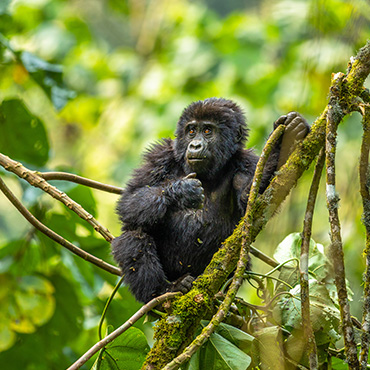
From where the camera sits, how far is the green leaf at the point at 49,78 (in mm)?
3930

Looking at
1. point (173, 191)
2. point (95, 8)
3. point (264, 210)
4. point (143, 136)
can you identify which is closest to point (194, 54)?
point (143, 136)

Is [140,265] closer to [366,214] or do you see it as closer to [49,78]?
[366,214]

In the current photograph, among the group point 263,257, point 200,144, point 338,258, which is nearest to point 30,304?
point 200,144

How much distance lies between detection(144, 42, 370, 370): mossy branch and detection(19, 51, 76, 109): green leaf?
2323mm

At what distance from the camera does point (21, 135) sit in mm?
3695

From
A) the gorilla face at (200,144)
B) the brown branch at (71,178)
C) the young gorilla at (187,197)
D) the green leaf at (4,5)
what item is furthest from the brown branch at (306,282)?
the green leaf at (4,5)

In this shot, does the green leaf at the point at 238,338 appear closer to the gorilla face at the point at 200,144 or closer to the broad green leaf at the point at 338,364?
the broad green leaf at the point at 338,364

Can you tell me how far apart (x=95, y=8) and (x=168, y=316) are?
451 inches

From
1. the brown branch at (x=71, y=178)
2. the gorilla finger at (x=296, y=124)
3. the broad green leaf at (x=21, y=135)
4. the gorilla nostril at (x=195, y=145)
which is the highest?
the broad green leaf at (x=21, y=135)

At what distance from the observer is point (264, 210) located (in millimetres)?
2146

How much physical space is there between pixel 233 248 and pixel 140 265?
0.77 m

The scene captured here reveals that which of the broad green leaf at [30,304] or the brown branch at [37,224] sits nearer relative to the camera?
the brown branch at [37,224]

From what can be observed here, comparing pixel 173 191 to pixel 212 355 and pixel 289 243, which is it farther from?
pixel 212 355

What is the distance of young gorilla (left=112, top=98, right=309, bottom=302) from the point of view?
2.71 m
